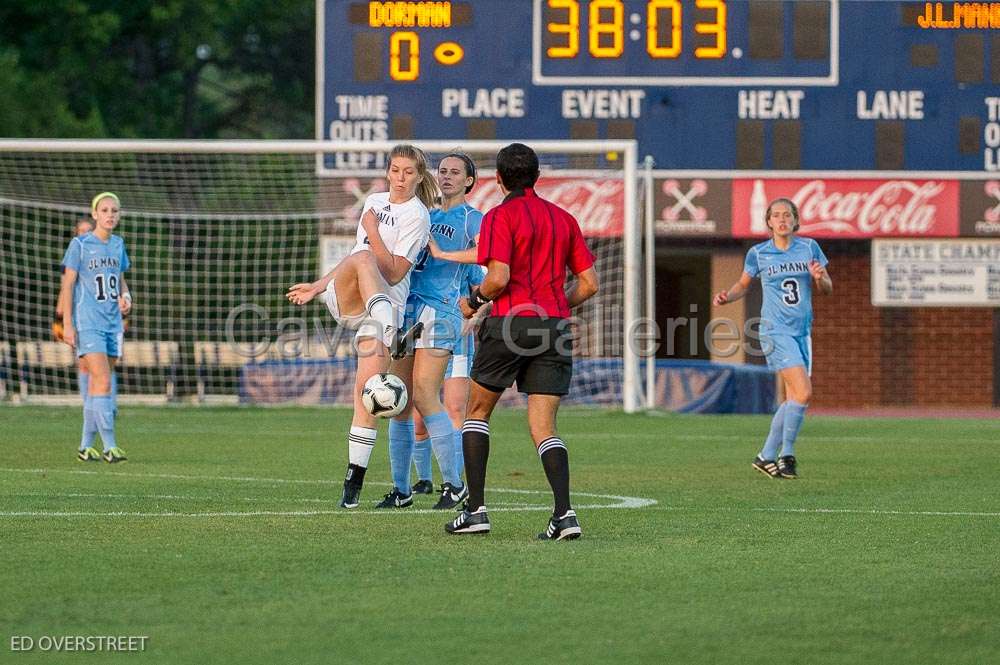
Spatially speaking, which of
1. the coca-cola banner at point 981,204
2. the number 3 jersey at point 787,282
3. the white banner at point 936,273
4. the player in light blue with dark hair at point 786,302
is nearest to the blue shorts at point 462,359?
the player in light blue with dark hair at point 786,302

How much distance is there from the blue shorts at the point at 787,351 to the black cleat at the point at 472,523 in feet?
16.4

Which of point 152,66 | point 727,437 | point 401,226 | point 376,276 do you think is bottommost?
point 727,437

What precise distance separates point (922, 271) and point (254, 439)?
15853 mm

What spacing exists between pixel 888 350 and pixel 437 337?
76.7 feet

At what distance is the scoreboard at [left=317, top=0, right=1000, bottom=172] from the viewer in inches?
934

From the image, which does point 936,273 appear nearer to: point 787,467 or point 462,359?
point 787,467

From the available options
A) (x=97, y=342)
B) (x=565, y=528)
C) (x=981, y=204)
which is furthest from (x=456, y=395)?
(x=981, y=204)

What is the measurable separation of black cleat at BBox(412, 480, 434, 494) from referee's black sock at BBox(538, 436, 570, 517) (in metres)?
2.52

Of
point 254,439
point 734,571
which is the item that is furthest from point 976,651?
point 254,439

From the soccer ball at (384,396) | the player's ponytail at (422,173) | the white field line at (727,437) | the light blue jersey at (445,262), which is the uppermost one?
the player's ponytail at (422,173)

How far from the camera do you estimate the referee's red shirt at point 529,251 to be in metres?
7.22

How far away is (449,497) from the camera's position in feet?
28.5

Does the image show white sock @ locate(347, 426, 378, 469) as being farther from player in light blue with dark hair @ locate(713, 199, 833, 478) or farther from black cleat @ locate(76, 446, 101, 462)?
black cleat @ locate(76, 446, 101, 462)

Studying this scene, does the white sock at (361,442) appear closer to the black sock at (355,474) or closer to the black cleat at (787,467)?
the black sock at (355,474)
